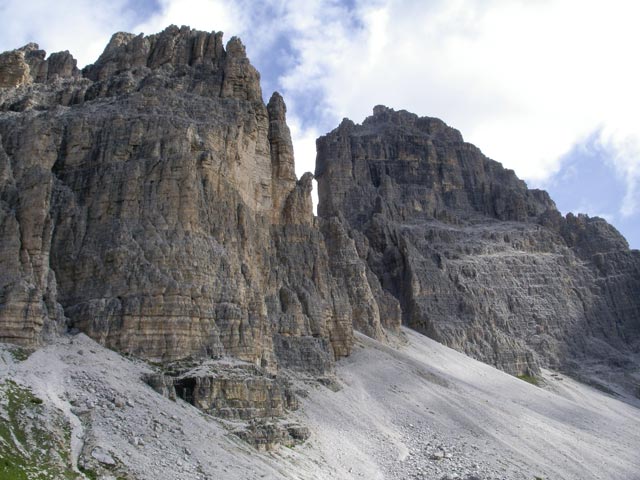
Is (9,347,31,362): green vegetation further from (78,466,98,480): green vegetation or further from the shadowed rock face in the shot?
(78,466,98,480): green vegetation

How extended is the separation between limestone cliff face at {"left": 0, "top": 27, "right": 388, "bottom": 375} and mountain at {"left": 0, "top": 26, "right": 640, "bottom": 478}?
0.17 m

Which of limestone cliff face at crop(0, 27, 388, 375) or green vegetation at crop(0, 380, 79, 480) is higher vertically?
limestone cliff face at crop(0, 27, 388, 375)

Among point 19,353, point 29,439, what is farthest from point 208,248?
point 29,439

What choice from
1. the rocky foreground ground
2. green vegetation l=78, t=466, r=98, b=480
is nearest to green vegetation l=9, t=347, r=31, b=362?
the rocky foreground ground

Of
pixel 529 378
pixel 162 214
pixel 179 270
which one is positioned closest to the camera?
pixel 179 270

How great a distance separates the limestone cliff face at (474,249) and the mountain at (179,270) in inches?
35.3

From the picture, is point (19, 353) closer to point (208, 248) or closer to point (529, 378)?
point (208, 248)

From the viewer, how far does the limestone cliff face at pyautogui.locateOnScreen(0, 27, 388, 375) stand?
5788 centimetres

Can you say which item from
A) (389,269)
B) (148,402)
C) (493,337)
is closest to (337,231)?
(389,269)

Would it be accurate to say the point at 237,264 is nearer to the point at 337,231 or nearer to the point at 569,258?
the point at 337,231

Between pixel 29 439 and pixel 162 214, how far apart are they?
28596 mm

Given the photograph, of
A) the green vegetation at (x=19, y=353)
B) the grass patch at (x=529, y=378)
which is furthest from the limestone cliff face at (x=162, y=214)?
the grass patch at (x=529, y=378)

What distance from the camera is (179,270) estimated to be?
201 ft

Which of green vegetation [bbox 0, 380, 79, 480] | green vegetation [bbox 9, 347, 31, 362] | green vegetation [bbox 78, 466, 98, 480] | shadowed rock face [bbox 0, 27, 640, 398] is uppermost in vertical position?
shadowed rock face [bbox 0, 27, 640, 398]
